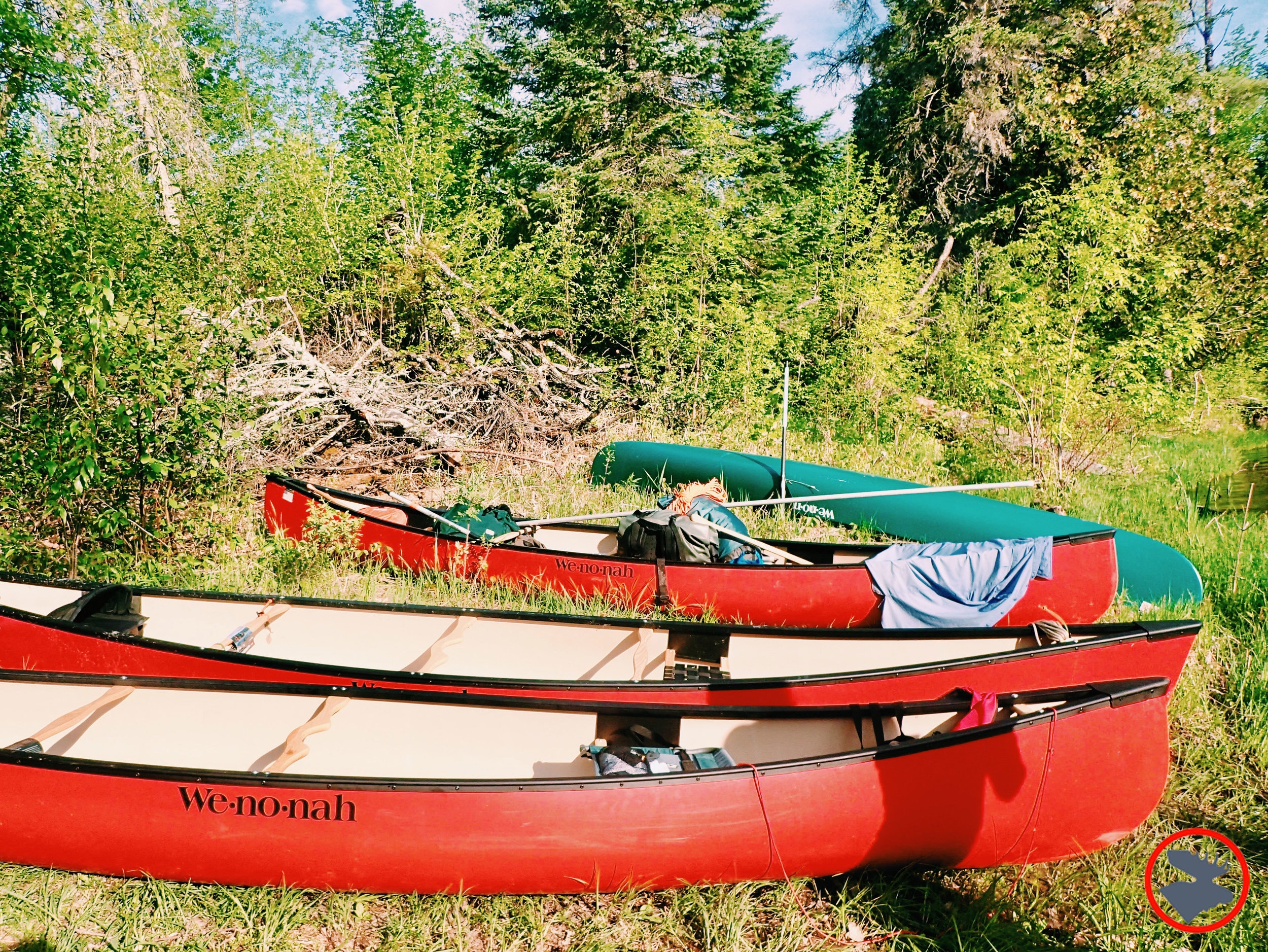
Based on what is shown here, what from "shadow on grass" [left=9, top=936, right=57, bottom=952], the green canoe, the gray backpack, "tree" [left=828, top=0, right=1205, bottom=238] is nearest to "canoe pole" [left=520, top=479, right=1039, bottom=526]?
the gray backpack

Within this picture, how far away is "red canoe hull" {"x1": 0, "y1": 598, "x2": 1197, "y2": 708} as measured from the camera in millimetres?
4035

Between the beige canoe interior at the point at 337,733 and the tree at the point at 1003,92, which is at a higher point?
the tree at the point at 1003,92

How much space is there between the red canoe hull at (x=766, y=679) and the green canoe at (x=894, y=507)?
6.94 ft

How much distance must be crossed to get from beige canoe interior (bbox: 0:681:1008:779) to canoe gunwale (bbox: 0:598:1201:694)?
16cm

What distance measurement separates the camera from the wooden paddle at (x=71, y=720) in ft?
11.7

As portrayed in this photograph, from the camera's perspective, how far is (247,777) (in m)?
3.10

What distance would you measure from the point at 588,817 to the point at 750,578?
3.14 meters

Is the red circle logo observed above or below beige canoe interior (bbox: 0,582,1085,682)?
below

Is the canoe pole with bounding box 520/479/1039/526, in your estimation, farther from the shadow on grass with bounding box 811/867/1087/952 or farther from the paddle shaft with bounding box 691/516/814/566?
the shadow on grass with bounding box 811/867/1087/952

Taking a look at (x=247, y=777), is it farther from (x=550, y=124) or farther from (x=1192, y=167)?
(x=1192, y=167)

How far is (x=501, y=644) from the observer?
5.09 m

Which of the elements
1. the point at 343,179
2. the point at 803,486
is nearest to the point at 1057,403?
the point at 803,486

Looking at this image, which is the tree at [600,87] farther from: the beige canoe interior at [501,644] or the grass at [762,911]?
the grass at [762,911]

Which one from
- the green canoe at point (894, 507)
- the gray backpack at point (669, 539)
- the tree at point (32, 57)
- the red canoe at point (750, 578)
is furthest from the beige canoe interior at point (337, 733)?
the tree at point (32, 57)
